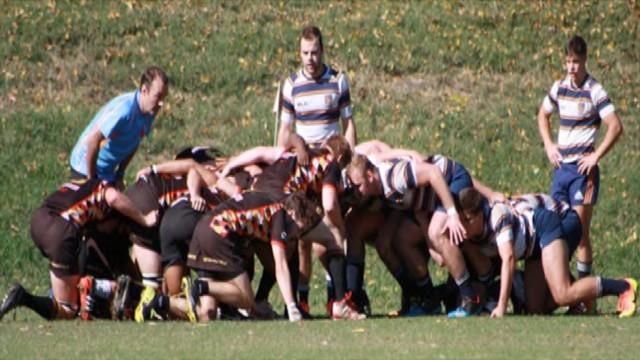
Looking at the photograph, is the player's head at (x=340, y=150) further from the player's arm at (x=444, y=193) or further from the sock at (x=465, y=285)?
the sock at (x=465, y=285)

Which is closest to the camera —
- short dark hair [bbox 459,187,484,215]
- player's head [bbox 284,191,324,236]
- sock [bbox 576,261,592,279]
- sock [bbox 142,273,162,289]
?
player's head [bbox 284,191,324,236]

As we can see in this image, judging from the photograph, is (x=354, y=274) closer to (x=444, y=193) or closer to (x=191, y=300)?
(x=444, y=193)

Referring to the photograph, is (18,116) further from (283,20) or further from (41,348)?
(41,348)

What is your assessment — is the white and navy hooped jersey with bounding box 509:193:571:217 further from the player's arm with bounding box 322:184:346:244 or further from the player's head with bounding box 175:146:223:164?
the player's head with bounding box 175:146:223:164

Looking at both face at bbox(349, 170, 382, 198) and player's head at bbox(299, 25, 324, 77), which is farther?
player's head at bbox(299, 25, 324, 77)

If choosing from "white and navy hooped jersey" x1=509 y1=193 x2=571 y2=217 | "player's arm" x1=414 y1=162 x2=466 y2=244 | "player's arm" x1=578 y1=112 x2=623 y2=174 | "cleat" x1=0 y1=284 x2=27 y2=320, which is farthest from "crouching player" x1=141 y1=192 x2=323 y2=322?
"player's arm" x1=578 y1=112 x2=623 y2=174

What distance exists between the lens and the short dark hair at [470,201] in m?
12.7

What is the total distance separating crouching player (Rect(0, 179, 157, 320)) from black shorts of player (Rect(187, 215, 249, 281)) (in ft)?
2.49

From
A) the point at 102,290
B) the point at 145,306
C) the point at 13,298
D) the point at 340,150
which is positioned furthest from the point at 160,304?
the point at 340,150

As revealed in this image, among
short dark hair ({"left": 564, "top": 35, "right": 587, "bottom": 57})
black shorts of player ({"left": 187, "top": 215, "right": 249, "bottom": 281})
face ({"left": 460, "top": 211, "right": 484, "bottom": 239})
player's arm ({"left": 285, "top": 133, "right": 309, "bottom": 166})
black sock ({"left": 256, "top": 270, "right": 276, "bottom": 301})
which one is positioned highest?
short dark hair ({"left": 564, "top": 35, "right": 587, "bottom": 57})

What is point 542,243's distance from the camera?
42.6 feet

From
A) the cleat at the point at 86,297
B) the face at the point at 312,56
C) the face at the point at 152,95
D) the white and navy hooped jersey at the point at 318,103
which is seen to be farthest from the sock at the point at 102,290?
the face at the point at 312,56

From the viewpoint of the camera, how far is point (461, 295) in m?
13.0

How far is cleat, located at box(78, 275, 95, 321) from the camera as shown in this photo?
41.7 feet
